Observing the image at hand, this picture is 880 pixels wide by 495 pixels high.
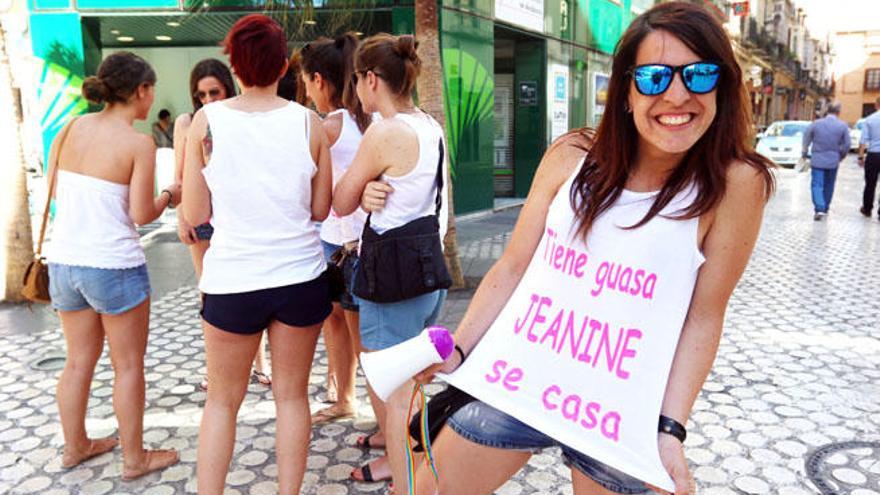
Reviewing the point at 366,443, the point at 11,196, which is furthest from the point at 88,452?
the point at 11,196

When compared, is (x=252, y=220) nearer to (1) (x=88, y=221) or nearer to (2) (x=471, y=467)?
(1) (x=88, y=221)

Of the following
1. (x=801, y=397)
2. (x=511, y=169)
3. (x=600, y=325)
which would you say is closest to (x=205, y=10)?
(x=511, y=169)

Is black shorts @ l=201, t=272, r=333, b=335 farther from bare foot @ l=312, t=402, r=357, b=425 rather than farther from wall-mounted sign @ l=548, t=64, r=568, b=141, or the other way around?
wall-mounted sign @ l=548, t=64, r=568, b=141

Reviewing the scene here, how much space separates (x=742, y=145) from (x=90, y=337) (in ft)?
9.22

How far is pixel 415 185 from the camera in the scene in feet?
8.57

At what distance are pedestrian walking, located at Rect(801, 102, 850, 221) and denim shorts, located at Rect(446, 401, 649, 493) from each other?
1123 centimetres

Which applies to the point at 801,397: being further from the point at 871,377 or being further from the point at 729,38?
the point at 729,38

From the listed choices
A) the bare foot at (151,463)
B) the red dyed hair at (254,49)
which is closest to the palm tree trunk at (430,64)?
the bare foot at (151,463)

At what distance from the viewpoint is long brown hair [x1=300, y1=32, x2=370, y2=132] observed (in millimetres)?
3018

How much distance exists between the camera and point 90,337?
10.1 ft

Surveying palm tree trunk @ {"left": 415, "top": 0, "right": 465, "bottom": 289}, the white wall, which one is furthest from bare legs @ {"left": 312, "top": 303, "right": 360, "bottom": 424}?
the white wall

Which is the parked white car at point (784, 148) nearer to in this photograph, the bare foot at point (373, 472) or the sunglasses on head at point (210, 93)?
the sunglasses on head at point (210, 93)

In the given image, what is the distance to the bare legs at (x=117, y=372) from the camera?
3045mm

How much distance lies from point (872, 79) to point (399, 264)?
79.2m
